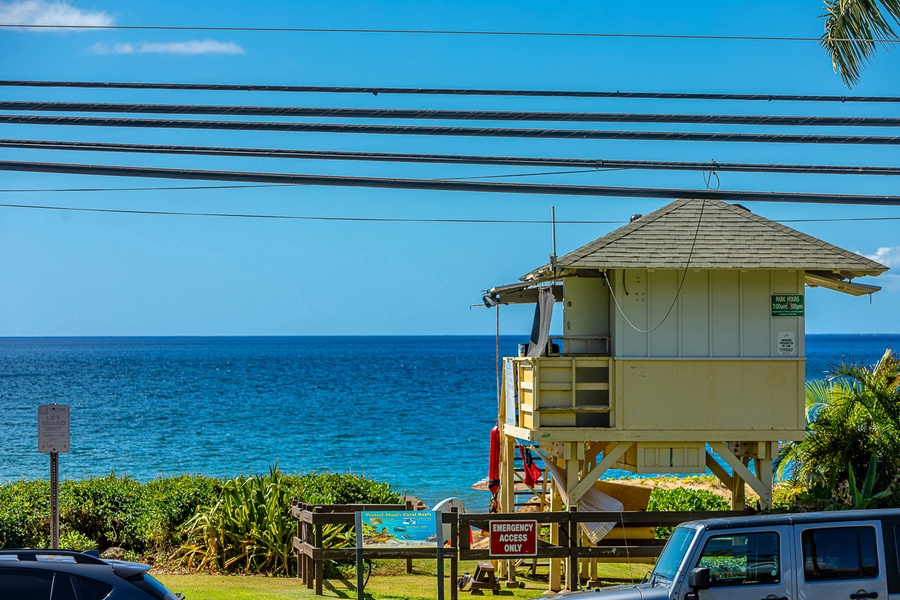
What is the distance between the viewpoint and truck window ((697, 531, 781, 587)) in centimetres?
1016

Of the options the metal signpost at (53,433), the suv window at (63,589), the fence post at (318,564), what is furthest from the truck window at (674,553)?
the metal signpost at (53,433)

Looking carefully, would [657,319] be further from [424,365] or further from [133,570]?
[424,365]

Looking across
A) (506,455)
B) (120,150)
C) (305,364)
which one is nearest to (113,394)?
(305,364)

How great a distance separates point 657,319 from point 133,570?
1074 centimetres

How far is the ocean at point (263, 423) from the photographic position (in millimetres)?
49503

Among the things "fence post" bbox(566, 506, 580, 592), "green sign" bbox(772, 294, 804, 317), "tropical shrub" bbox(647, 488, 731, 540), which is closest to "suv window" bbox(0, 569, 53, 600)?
"fence post" bbox(566, 506, 580, 592)

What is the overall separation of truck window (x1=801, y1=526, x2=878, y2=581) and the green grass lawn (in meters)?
7.06

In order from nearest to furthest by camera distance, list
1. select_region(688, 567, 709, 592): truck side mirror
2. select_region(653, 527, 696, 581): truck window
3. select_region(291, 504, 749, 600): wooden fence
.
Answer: select_region(688, 567, 709, 592): truck side mirror → select_region(653, 527, 696, 581): truck window → select_region(291, 504, 749, 600): wooden fence

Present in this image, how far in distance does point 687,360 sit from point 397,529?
5.87 m

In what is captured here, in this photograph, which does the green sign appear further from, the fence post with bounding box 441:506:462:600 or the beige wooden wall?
the fence post with bounding box 441:506:462:600

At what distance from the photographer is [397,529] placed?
14.8m

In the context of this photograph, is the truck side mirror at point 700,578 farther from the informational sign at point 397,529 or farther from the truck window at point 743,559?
the informational sign at point 397,529

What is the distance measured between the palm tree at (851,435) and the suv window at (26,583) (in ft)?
45.2

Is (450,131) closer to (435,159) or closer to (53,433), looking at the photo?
(435,159)
